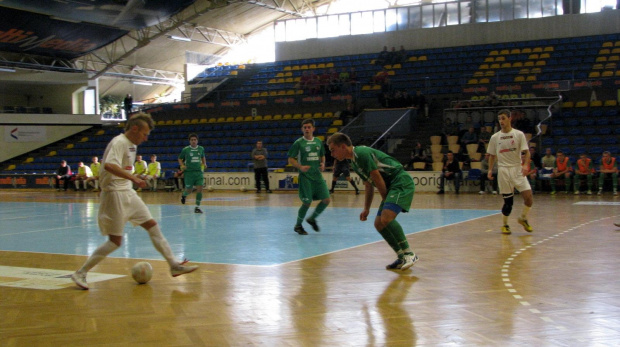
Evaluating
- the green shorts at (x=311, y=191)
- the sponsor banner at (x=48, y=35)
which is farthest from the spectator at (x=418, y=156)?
the sponsor banner at (x=48, y=35)

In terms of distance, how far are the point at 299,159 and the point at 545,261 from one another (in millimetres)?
4946

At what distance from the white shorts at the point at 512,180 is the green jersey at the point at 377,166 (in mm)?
3839

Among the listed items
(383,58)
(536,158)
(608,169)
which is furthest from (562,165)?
(383,58)

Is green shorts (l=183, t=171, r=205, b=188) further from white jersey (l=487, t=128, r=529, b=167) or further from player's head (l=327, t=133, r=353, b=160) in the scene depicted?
player's head (l=327, t=133, r=353, b=160)

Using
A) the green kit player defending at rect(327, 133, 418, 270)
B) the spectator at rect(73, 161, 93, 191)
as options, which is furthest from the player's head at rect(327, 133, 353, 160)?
the spectator at rect(73, 161, 93, 191)

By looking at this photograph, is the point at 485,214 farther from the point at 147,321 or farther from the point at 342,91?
the point at 342,91

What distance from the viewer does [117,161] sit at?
6578mm

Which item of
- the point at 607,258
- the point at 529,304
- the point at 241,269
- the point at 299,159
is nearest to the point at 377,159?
the point at 241,269

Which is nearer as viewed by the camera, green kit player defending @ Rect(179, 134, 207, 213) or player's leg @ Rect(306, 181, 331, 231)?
player's leg @ Rect(306, 181, 331, 231)

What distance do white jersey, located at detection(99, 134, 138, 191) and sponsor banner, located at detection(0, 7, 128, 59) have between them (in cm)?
2823

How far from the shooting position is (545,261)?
25.9 feet

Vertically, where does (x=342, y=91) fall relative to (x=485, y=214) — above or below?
above

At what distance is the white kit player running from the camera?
657 centimetres

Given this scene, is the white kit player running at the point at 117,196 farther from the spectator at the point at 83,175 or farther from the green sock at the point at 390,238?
the spectator at the point at 83,175
